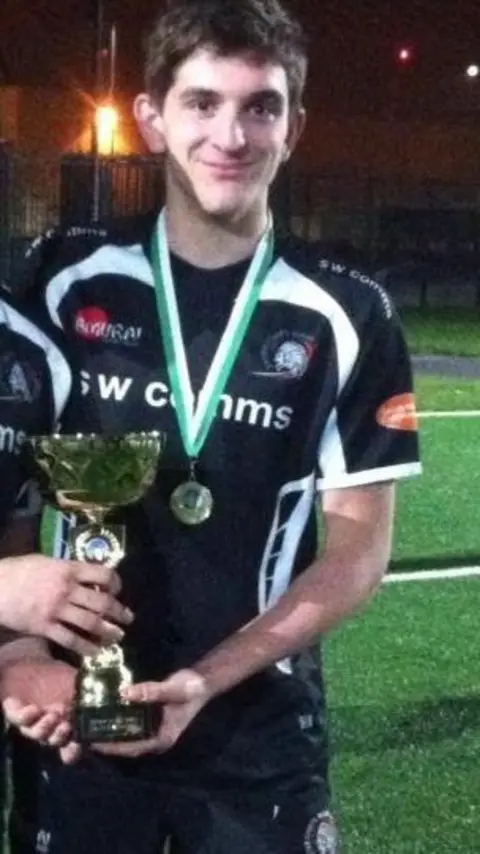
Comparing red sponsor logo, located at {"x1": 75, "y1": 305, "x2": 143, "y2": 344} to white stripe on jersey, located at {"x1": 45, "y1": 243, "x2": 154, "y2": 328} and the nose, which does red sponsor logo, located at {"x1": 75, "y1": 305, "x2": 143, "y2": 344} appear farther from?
the nose

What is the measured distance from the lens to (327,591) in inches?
93.4

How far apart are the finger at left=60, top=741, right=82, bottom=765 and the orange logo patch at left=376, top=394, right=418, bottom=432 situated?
0.62 metres

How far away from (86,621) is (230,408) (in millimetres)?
399

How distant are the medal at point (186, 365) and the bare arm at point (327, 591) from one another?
0.56ft

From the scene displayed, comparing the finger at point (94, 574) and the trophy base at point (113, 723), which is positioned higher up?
the finger at point (94, 574)

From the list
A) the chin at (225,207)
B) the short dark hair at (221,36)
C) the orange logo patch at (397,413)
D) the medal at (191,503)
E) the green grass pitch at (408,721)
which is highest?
the short dark hair at (221,36)

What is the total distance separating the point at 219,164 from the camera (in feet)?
7.68

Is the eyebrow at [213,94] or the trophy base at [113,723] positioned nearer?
the trophy base at [113,723]

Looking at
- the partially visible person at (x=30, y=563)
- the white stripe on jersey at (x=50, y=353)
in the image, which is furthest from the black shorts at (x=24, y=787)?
the white stripe on jersey at (x=50, y=353)

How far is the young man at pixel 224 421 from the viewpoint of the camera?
237cm

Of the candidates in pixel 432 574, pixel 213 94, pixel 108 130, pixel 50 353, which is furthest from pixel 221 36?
pixel 108 130

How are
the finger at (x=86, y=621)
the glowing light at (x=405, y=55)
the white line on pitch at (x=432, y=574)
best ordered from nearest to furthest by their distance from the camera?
1. the finger at (x=86, y=621)
2. the white line on pitch at (x=432, y=574)
3. the glowing light at (x=405, y=55)

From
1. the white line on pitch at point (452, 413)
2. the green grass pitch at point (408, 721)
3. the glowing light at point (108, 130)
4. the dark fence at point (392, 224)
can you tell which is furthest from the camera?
the glowing light at point (108, 130)

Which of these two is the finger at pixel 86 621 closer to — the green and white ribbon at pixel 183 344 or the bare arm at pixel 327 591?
the bare arm at pixel 327 591
